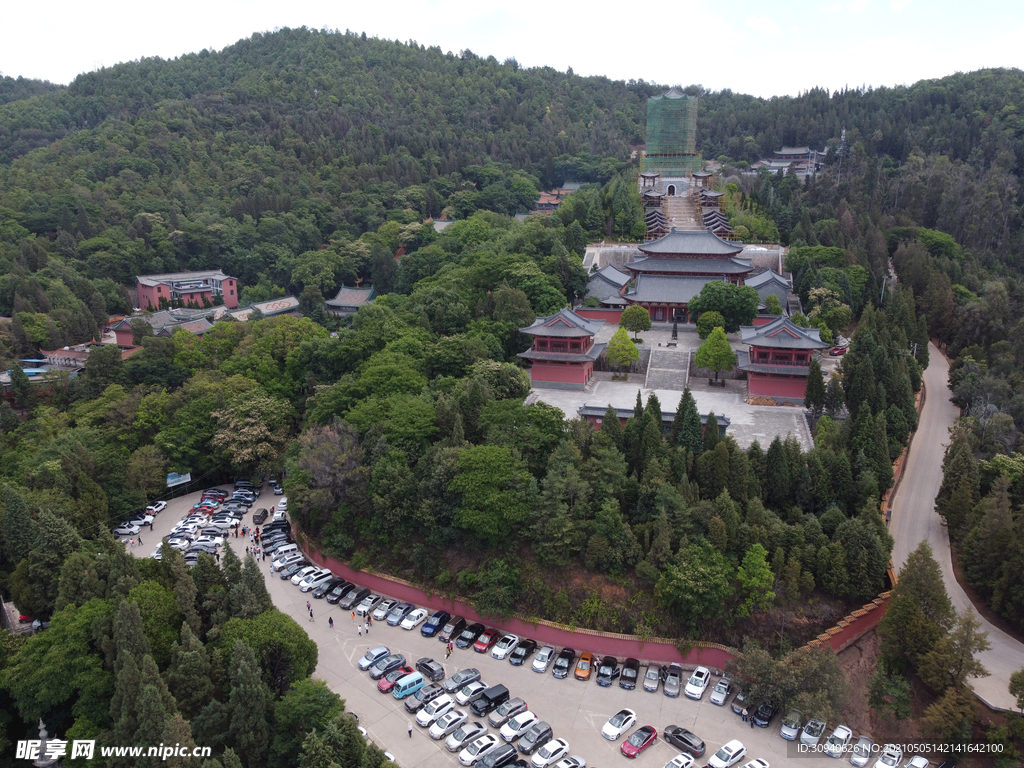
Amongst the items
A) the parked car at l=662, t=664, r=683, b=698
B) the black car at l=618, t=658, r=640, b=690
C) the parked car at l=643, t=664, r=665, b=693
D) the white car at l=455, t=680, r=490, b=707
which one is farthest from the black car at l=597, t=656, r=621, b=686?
the white car at l=455, t=680, r=490, b=707

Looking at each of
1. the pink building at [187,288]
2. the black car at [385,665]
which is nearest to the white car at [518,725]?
the black car at [385,665]

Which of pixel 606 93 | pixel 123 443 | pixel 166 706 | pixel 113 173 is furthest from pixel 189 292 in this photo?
pixel 606 93

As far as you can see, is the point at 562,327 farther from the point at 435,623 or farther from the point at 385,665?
the point at 385,665

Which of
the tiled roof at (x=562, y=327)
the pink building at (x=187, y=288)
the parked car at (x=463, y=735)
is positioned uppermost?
the tiled roof at (x=562, y=327)

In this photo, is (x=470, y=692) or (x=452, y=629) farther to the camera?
(x=452, y=629)

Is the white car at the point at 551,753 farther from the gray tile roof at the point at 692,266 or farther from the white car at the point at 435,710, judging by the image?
the gray tile roof at the point at 692,266

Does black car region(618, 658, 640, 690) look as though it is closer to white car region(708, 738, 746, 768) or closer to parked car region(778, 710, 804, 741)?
white car region(708, 738, 746, 768)

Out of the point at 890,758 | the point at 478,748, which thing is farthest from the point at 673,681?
the point at 478,748
